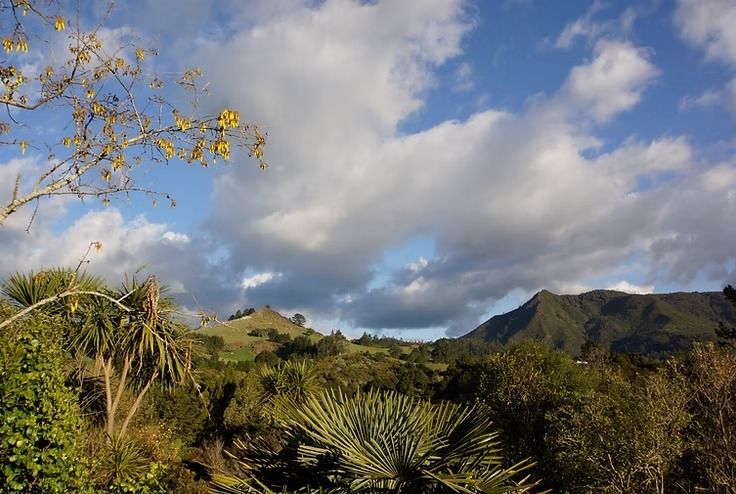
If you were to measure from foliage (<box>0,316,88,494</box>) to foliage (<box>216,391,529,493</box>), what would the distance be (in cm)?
204

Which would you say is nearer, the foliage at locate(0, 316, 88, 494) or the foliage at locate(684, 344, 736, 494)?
the foliage at locate(0, 316, 88, 494)

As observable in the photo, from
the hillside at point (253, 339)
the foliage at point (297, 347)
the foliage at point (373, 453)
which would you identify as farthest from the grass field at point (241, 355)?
the foliage at point (373, 453)

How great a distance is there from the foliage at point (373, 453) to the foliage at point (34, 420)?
204cm

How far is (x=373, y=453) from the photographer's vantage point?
21.0 ft

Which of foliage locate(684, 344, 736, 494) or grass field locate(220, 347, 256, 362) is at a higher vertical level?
grass field locate(220, 347, 256, 362)

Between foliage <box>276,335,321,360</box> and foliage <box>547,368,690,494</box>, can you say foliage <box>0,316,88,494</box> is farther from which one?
foliage <box>276,335,321,360</box>

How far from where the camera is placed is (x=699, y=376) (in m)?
15.9

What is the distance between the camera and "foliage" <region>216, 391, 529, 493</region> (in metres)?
6.21

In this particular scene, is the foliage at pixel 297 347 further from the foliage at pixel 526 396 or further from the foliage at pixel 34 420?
the foliage at pixel 34 420

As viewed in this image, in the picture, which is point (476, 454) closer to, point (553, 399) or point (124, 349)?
point (124, 349)

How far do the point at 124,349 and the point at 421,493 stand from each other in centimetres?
1118

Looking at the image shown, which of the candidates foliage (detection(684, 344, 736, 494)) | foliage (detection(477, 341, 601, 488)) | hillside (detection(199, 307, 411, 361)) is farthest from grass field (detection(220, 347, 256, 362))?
foliage (detection(684, 344, 736, 494))

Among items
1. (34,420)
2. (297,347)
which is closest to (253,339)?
(297,347)

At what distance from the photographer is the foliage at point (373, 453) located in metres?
6.21
